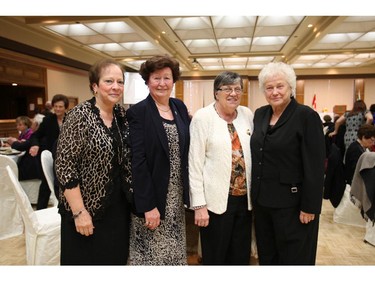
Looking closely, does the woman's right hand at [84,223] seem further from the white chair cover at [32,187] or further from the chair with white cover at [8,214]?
the white chair cover at [32,187]

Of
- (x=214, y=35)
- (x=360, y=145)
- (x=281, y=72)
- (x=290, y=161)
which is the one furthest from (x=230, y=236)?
(x=214, y=35)

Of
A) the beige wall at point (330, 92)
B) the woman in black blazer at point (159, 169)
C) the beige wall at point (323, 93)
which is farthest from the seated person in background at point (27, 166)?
the beige wall at point (330, 92)

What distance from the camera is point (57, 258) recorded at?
2.30 m

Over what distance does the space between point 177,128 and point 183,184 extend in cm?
32

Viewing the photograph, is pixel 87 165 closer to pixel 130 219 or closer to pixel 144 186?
pixel 144 186

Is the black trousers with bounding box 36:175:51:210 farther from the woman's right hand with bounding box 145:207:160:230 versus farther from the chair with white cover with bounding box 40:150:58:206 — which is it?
the woman's right hand with bounding box 145:207:160:230

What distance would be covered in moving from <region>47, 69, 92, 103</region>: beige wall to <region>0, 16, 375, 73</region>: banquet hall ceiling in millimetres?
1185

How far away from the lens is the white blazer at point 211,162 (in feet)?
5.68

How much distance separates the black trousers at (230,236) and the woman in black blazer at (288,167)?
0.11 m

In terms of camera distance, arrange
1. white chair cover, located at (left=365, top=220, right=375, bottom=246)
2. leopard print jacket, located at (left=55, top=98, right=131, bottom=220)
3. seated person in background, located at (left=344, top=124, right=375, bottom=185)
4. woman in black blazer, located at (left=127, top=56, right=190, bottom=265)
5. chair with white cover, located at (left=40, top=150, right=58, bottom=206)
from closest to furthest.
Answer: leopard print jacket, located at (left=55, top=98, right=131, bottom=220) → woman in black blazer, located at (left=127, top=56, right=190, bottom=265) → chair with white cover, located at (left=40, top=150, right=58, bottom=206) → white chair cover, located at (left=365, top=220, right=375, bottom=246) → seated person in background, located at (left=344, top=124, right=375, bottom=185)

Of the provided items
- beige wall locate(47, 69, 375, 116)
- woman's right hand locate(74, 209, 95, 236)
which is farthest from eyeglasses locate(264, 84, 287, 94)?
beige wall locate(47, 69, 375, 116)

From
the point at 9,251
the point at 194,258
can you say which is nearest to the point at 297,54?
the point at 194,258

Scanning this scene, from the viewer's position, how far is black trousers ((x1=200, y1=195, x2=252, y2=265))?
1797mm

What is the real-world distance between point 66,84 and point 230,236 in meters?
9.08
